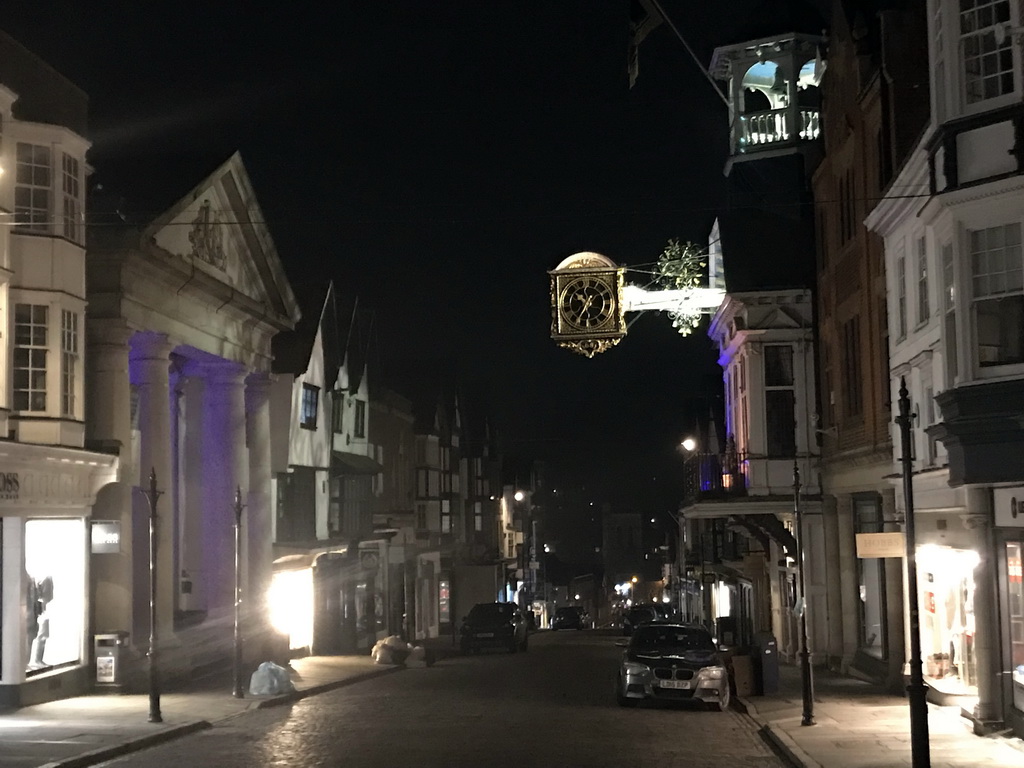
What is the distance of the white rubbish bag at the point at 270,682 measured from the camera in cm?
2652

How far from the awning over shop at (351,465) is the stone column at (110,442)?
55.6 feet

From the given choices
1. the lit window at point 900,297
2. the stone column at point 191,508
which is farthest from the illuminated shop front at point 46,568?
the lit window at point 900,297

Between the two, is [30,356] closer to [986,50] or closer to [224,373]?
[224,373]

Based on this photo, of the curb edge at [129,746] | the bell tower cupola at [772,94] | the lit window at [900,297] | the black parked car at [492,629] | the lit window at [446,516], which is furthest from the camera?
the lit window at [446,516]

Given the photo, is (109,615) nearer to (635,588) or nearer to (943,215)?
(943,215)

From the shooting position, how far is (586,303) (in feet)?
92.6

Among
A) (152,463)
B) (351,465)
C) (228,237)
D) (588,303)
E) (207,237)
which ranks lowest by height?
(152,463)

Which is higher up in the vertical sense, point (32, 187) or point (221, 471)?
point (32, 187)

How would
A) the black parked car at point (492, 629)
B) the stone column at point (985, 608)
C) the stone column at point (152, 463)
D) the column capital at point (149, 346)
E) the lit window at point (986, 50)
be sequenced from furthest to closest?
1. the black parked car at point (492, 629)
2. the column capital at point (149, 346)
3. the stone column at point (152, 463)
4. the stone column at point (985, 608)
5. the lit window at point (986, 50)

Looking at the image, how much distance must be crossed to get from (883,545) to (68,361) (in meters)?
15.6

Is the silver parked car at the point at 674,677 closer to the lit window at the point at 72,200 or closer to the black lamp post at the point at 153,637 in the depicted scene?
the black lamp post at the point at 153,637

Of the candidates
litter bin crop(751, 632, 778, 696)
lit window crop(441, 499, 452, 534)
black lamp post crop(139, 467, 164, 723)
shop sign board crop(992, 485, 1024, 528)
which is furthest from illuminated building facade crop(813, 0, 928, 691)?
lit window crop(441, 499, 452, 534)

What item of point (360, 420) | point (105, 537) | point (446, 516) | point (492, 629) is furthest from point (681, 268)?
point (446, 516)

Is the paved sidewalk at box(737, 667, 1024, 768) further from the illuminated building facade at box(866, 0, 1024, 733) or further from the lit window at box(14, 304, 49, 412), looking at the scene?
the lit window at box(14, 304, 49, 412)
